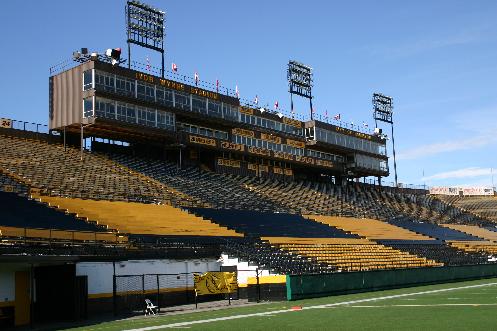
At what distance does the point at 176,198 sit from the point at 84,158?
8.03 m

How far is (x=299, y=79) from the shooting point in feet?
271

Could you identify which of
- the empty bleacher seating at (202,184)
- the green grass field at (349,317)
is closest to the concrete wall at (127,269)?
the green grass field at (349,317)

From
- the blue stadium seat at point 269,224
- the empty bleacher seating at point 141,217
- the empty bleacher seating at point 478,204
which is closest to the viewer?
the empty bleacher seating at point 141,217

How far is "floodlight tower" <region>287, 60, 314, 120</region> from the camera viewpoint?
268 feet

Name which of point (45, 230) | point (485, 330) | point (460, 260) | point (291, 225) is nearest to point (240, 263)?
point (45, 230)

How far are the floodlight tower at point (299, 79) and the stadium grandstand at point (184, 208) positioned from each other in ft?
30.5

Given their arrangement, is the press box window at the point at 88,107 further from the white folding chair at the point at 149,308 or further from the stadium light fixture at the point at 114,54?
the white folding chair at the point at 149,308

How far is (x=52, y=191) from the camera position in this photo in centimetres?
3812

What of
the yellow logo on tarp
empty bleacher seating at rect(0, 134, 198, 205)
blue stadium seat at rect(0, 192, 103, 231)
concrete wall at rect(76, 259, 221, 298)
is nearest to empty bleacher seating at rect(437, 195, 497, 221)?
empty bleacher seating at rect(0, 134, 198, 205)

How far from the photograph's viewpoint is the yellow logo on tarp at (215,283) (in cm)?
3066

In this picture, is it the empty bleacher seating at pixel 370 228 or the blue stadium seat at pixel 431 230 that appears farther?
the blue stadium seat at pixel 431 230

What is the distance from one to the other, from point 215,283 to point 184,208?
13549 mm

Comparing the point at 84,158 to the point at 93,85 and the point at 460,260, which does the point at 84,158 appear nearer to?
the point at 93,85

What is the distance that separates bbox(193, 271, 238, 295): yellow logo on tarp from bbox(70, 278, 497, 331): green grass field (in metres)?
3.27
